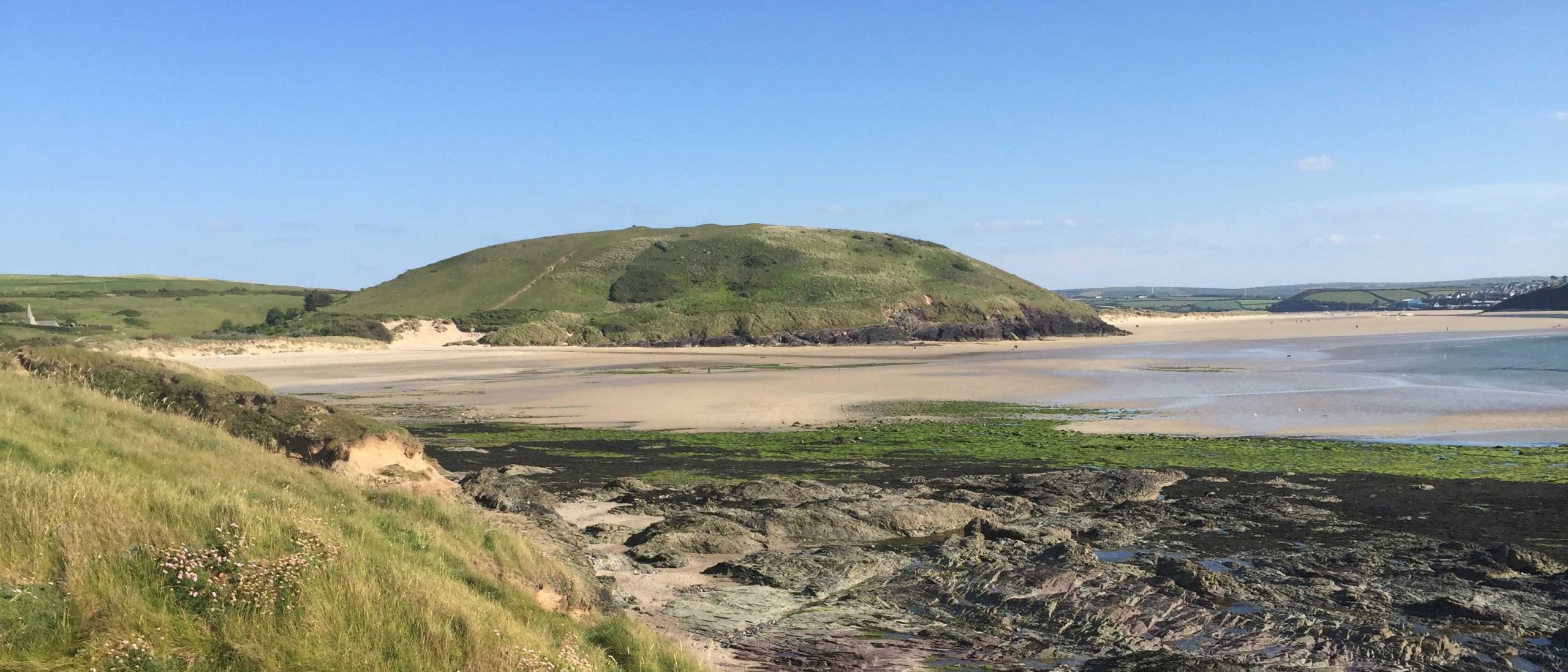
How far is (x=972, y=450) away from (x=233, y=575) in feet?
73.5

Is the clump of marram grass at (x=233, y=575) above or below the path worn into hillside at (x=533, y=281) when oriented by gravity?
below

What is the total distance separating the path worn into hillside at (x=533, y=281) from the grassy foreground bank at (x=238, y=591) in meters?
99.4

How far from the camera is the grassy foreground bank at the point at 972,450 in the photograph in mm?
23859

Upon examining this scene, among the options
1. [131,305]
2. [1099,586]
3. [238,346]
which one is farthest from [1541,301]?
[131,305]

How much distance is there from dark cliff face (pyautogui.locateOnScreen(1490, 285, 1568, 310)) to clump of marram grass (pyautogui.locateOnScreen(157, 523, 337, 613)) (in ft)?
560

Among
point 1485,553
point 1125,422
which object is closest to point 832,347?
point 1125,422

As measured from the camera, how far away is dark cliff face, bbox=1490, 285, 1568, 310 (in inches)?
5527

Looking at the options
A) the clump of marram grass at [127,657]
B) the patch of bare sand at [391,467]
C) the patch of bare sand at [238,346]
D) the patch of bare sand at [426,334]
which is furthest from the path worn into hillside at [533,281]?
the clump of marram grass at [127,657]

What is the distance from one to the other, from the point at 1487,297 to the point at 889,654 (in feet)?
748

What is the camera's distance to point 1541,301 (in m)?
145

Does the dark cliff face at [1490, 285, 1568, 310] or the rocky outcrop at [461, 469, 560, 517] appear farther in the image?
the dark cliff face at [1490, 285, 1568, 310]

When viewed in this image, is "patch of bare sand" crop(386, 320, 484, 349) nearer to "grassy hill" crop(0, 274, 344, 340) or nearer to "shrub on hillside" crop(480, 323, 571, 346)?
"shrub on hillside" crop(480, 323, 571, 346)

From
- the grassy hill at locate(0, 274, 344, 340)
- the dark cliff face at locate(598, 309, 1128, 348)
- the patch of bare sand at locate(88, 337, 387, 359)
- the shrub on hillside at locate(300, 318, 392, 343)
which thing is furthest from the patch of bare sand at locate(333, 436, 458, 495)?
the shrub on hillside at locate(300, 318, 392, 343)

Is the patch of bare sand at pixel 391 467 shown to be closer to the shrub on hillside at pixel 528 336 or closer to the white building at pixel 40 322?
the shrub on hillside at pixel 528 336
